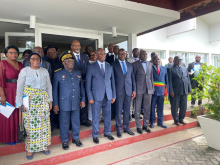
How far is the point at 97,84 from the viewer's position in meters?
3.45

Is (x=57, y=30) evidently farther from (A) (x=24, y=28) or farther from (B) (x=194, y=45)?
(B) (x=194, y=45)

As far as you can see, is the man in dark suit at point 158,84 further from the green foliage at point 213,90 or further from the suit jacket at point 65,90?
the suit jacket at point 65,90

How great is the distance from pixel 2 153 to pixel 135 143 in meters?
2.60

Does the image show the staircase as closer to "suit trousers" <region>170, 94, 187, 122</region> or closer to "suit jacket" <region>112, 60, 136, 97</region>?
"suit trousers" <region>170, 94, 187, 122</region>

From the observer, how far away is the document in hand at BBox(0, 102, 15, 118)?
2932 mm

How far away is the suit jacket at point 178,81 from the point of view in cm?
452

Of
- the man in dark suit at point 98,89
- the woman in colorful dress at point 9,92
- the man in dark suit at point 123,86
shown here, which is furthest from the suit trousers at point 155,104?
the woman in colorful dress at point 9,92

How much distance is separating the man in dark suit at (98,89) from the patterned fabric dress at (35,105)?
86 centimetres

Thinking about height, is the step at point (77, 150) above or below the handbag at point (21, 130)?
below

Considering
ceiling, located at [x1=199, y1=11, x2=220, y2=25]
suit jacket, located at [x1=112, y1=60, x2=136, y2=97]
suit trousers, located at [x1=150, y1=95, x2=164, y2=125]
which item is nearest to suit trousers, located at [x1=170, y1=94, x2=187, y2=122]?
suit trousers, located at [x1=150, y1=95, x2=164, y2=125]

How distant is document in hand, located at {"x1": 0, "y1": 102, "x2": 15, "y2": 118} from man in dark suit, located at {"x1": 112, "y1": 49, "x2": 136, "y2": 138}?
2.06 meters

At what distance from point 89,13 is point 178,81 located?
287 cm

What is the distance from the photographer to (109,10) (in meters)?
3.86

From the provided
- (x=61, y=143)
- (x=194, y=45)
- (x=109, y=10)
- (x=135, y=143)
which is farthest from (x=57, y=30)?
(x=194, y=45)
